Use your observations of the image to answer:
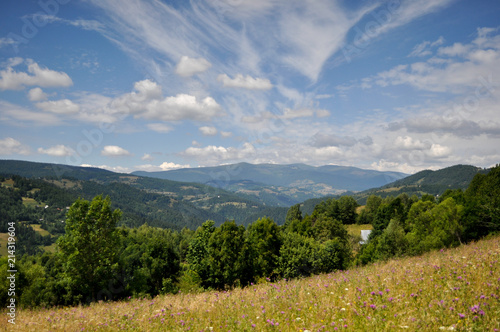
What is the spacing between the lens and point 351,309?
227 inches

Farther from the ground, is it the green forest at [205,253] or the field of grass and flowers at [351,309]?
the field of grass and flowers at [351,309]

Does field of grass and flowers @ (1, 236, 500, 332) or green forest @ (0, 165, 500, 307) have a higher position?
field of grass and flowers @ (1, 236, 500, 332)

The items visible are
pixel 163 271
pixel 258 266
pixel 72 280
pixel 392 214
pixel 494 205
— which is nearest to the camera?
pixel 72 280

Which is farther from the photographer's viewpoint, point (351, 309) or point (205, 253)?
point (205, 253)

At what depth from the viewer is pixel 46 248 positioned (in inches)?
7717

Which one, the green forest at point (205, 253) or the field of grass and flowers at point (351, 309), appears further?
the green forest at point (205, 253)

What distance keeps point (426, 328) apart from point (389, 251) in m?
44.4

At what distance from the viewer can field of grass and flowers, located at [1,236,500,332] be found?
192 inches

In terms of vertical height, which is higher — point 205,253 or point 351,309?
point 351,309

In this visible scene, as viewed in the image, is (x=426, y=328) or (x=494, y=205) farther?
(x=494, y=205)

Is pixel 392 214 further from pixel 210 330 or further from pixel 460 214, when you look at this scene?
pixel 210 330

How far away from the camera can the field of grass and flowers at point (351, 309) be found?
4.88 meters

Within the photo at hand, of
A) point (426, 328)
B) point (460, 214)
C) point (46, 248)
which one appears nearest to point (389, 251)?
point (460, 214)

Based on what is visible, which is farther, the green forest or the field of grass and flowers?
the green forest
